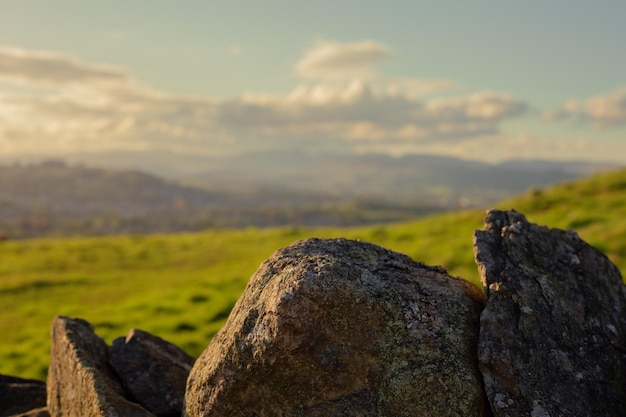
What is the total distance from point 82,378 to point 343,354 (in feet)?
16.3

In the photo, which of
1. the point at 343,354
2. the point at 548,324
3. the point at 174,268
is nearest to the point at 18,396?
the point at 343,354

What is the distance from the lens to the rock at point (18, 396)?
12.6 metres

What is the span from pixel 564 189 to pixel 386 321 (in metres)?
46.2

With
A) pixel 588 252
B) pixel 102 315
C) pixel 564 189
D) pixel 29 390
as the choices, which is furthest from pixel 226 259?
pixel 588 252

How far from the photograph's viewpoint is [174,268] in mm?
49438

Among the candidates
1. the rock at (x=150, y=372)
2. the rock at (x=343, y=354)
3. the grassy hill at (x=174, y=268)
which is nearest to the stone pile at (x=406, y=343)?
the rock at (x=343, y=354)

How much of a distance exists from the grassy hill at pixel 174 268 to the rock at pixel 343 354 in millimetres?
15306

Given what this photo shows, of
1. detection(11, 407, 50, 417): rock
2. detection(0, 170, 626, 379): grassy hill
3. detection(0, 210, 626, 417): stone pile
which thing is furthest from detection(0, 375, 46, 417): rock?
detection(0, 170, 626, 379): grassy hill

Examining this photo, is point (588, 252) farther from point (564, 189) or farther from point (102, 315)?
point (564, 189)

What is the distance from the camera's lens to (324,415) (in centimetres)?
756

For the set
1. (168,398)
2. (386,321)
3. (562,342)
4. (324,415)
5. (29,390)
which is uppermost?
(386,321)

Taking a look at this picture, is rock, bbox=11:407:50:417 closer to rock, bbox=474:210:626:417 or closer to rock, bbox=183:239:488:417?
rock, bbox=183:239:488:417

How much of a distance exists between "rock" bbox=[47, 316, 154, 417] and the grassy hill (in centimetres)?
1136

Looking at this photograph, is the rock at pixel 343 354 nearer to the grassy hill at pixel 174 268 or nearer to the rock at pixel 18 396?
the rock at pixel 18 396
